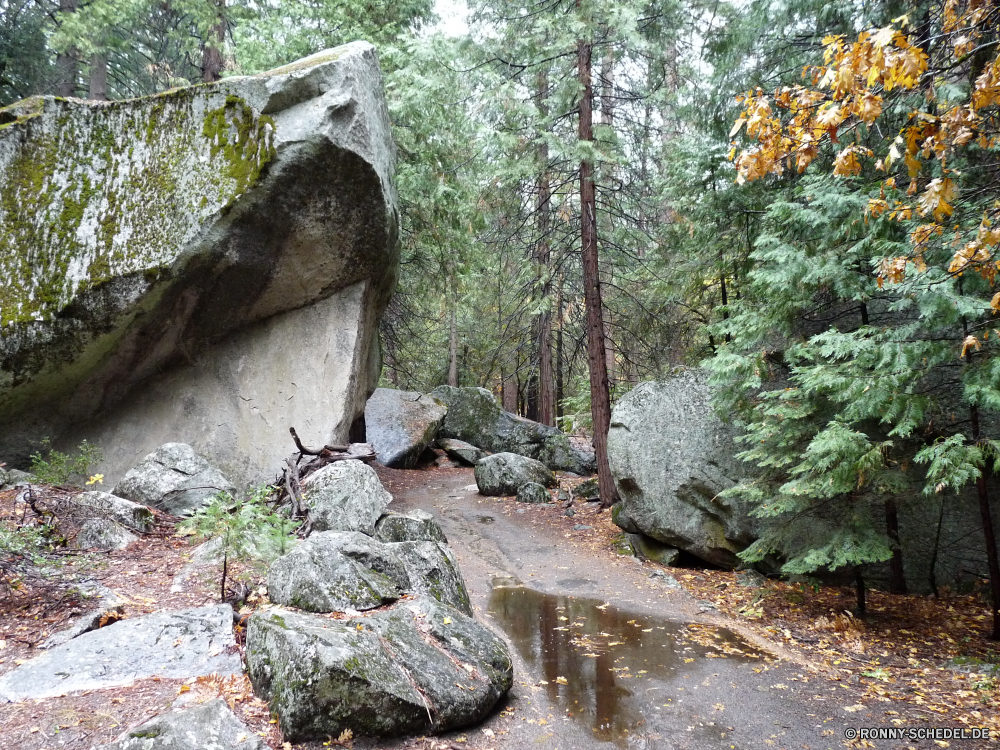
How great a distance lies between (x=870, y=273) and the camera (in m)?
6.28

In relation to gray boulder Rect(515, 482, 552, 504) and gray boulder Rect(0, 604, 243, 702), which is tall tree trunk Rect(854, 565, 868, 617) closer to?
gray boulder Rect(0, 604, 243, 702)

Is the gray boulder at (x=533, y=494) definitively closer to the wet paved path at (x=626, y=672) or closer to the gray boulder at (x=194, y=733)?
the wet paved path at (x=626, y=672)

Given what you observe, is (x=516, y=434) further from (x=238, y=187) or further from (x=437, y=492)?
(x=238, y=187)

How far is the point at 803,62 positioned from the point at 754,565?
630 cm

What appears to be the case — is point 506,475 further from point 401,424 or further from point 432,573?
point 432,573

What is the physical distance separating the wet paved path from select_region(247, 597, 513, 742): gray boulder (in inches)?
9.5

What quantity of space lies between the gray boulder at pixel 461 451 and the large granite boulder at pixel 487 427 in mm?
519

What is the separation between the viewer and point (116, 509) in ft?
21.3

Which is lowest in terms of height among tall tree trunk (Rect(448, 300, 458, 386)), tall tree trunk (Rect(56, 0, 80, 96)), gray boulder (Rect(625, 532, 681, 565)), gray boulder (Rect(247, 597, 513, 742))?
gray boulder (Rect(625, 532, 681, 565))

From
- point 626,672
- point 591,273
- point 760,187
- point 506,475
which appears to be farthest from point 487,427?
point 626,672

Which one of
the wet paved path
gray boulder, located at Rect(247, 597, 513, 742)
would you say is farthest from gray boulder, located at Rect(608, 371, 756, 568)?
gray boulder, located at Rect(247, 597, 513, 742)

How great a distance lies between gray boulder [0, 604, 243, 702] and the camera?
3590 millimetres

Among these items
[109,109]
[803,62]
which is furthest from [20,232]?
[803,62]

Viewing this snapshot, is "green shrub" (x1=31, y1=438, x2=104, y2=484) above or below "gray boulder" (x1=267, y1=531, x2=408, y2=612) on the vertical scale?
above
